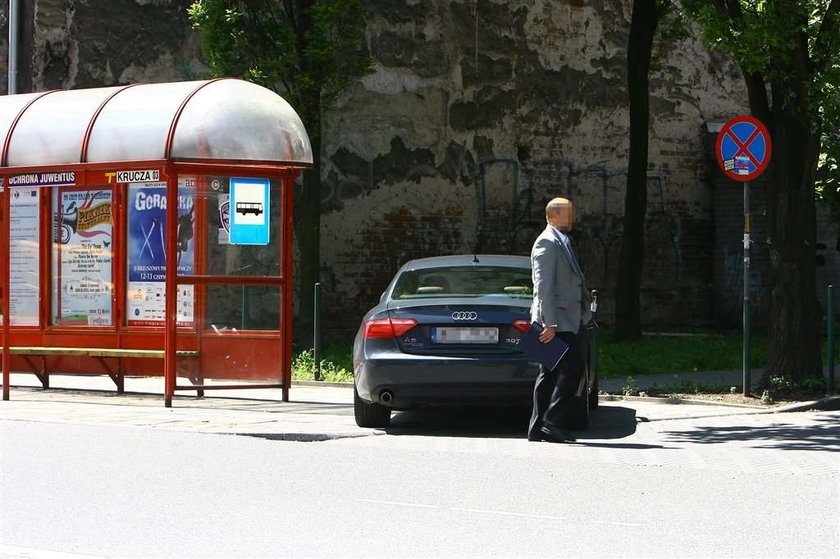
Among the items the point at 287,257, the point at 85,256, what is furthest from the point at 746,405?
the point at 85,256

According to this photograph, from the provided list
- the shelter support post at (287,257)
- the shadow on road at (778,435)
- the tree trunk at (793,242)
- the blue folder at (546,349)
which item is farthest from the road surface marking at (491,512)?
the tree trunk at (793,242)

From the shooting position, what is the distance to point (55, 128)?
1460cm

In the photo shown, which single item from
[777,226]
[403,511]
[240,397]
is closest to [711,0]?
[777,226]

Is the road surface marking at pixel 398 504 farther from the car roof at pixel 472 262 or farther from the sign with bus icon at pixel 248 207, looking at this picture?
the sign with bus icon at pixel 248 207

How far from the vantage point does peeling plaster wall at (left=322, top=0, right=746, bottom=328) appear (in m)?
23.8

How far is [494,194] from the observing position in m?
25.2

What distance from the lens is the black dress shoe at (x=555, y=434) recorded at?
11.0m

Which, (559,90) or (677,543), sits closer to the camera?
(677,543)

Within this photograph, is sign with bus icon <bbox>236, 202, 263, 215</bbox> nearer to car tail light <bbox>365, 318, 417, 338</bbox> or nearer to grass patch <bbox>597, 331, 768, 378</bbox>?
car tail light <bbox>365, 318, 417, 338</bbox>

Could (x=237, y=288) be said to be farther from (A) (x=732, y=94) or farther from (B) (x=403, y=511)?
(A) (x=732, y=94)

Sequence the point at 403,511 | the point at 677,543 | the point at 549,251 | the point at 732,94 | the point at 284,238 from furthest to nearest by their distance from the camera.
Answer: the point at 732,94 < the point at 284,238 < the point at 549,251 < the point at 403,511 < the point at 677,543

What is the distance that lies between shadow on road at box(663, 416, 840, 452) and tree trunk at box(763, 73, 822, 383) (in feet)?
7.04

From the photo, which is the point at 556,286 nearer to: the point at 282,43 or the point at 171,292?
the point at 171,292

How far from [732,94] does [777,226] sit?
13.5 metres
